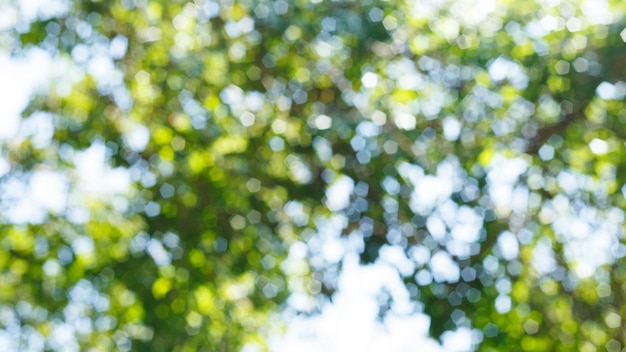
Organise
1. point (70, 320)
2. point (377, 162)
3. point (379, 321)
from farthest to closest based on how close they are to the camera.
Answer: point (70, 320)
point (379, 321)
point (377, 162)

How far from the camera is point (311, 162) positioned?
2.66m

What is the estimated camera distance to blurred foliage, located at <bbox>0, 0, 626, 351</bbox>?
2.54 metres

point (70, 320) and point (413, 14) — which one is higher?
point (413, 14)

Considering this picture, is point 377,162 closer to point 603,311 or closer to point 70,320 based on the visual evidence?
point 603,311

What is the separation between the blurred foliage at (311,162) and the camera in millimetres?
2543

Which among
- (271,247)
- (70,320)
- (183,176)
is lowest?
(70,320)

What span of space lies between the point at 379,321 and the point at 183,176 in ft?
2.27

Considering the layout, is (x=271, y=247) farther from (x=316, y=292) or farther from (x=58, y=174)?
(x=58, y=174)

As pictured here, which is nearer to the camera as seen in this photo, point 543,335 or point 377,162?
point 377,162

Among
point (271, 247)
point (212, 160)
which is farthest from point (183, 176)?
point (271, 247)

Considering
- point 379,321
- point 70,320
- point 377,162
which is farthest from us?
point 70,320

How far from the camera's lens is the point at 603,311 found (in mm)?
2771

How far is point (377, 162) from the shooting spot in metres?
2.51

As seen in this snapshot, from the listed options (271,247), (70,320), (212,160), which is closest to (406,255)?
(271,247)
